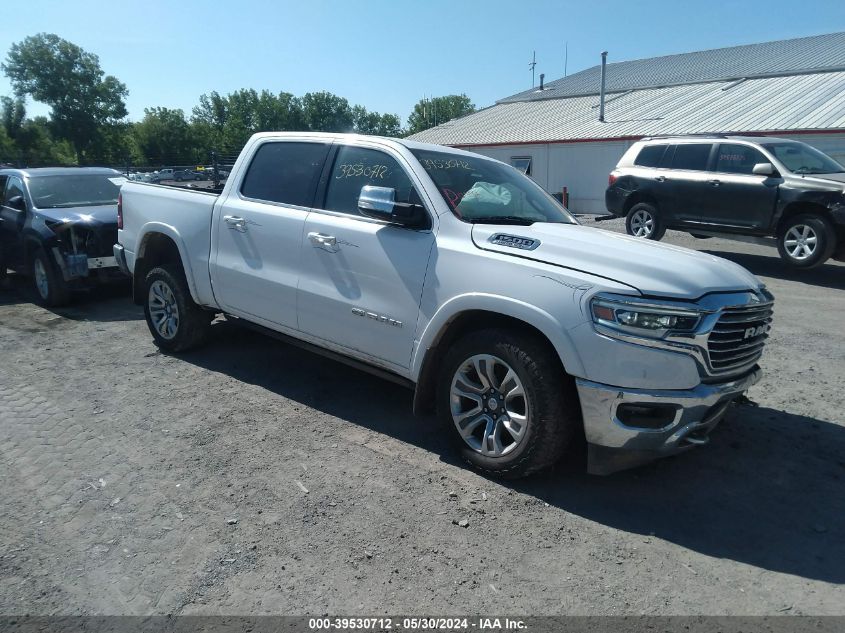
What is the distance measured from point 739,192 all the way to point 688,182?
94 centimetres

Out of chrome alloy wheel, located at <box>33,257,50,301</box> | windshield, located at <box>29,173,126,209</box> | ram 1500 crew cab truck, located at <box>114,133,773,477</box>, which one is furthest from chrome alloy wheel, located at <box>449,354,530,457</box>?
windshield, located at <box>29,173,126,209</box>

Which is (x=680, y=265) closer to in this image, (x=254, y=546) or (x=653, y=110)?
(x=254, y=546)

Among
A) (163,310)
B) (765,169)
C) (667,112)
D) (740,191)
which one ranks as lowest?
(163,310)

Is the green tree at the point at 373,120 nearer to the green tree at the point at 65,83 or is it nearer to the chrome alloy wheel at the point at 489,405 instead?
the green tree at the point at 65,83

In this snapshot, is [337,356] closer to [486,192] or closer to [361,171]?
[361,171]

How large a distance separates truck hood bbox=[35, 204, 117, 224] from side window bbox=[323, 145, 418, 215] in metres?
4.75

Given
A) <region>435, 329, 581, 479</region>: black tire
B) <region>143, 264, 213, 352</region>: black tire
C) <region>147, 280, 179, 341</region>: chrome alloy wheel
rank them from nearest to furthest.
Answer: <region>435, 329, 581, 479</region>: black tire → <region>143, 264, 213, 352</region>: black tire → <region>147, 280, 179, 341</region>: chrome alloy wheel

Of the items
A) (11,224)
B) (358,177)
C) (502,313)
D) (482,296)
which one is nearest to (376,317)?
(482,296)

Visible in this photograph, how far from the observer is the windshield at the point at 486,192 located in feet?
13.3

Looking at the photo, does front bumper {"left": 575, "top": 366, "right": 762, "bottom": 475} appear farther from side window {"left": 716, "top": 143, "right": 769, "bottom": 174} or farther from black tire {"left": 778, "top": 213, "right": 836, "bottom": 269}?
side window {"left": 716, "top": 143, "right": 769, "bottom": 174}

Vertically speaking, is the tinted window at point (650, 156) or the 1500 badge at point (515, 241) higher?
the tinted window at point (650, 156)

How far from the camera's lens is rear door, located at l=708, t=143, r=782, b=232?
32.8 ft

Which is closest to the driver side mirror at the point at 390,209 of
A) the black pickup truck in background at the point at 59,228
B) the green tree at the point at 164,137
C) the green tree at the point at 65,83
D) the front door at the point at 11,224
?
the black pickup truck in background at the point at 59,228

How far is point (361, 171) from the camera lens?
174 inches
